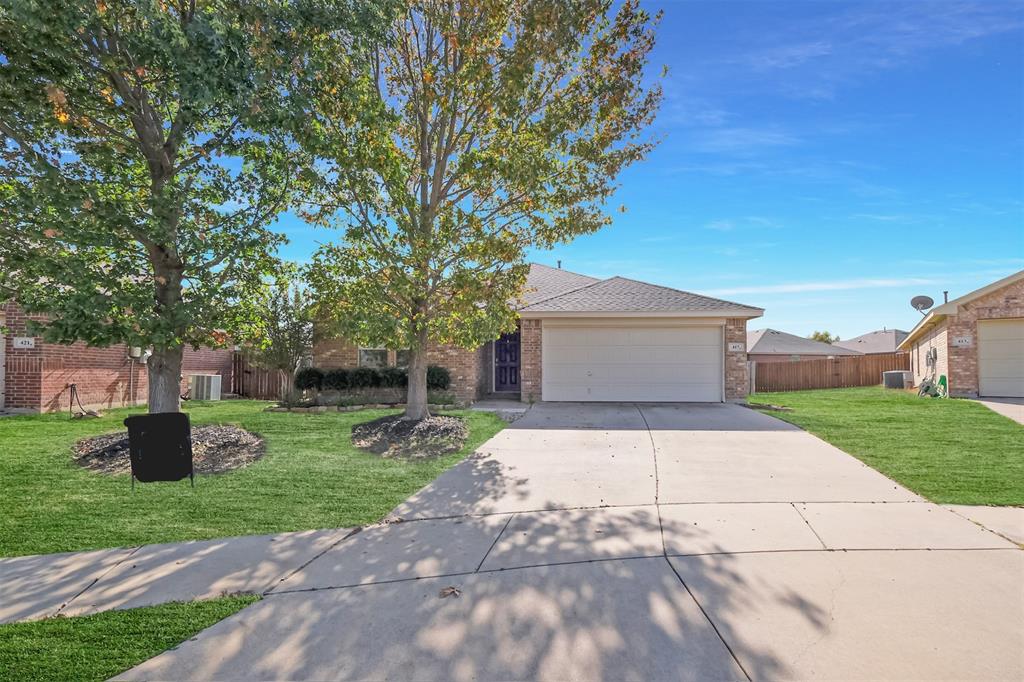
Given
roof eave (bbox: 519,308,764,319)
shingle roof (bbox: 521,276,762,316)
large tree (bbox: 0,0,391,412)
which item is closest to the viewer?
large tree (bbox: 0,0,391,412)

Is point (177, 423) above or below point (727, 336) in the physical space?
below

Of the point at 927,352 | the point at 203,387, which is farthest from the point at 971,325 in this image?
the point at 203,387

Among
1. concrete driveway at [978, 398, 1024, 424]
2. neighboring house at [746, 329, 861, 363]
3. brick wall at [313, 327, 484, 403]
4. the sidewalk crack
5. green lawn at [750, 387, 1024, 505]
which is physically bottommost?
the sidewalk crack

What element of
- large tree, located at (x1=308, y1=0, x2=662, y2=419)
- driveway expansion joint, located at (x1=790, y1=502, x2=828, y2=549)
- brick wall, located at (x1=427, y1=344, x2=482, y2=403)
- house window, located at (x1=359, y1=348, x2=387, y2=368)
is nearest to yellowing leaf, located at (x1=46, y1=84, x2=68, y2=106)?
large tree, located at (x1=308, y1=0, x2=662, y2=419)

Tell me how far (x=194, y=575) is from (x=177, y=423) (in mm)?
1946

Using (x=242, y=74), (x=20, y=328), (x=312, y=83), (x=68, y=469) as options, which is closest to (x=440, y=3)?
(x=312, y=83)

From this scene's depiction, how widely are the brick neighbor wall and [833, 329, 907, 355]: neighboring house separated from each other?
22265 mm

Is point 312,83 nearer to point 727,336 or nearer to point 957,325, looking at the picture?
point 727,336

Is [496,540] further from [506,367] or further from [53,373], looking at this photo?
[506,367]

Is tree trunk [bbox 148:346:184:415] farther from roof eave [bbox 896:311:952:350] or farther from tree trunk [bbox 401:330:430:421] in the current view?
roof eave [bbox 896:311:952:350]

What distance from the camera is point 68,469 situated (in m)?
7.03

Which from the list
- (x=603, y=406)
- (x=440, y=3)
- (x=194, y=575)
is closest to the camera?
(x=194, y=575)

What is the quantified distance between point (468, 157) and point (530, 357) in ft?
25.2

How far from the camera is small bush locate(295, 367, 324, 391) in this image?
1523 centimetres
